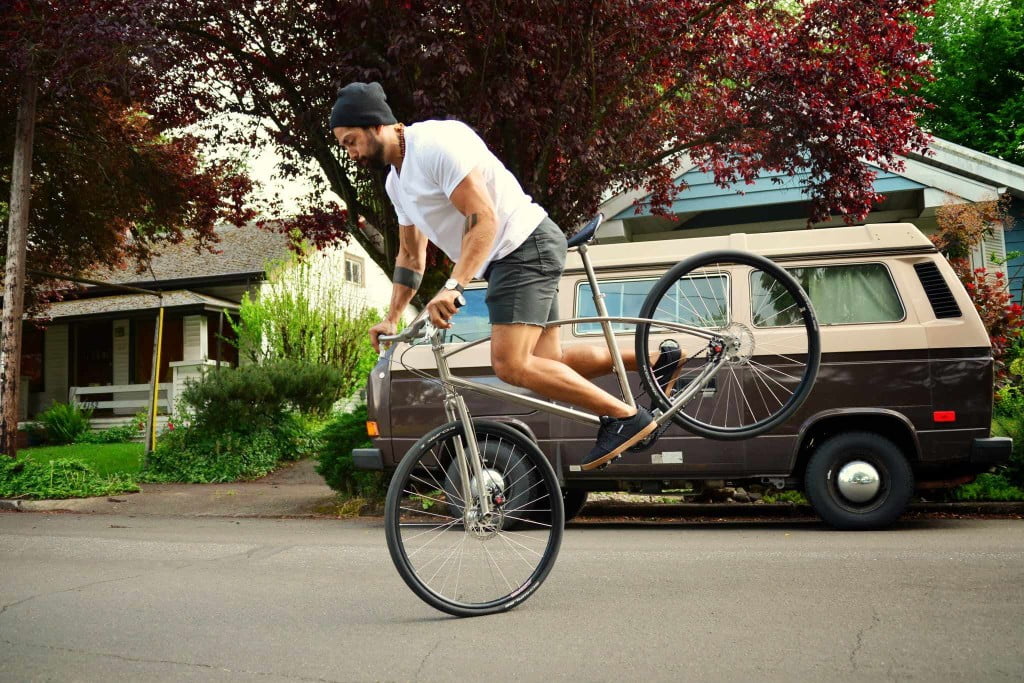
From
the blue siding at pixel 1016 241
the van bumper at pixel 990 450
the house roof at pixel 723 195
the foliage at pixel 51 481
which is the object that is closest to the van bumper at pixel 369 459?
the foliage at pixel 51 481

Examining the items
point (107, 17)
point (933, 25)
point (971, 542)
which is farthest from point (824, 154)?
point (933, 25)

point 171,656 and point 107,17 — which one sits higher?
point 107,17

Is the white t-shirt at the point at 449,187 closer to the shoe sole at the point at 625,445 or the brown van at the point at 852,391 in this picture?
the shoe sole at the point at 625,445

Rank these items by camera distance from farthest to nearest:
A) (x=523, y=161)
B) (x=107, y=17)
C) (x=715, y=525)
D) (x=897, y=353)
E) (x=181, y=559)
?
1. (x=523, y=161)
2. (x=107, y=17)
3. (x=715, y=525)
4. (x=897, y=353)
5. (x=181, y=559)

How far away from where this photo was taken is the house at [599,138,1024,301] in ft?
44.7

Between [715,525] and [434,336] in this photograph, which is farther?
[715,525]

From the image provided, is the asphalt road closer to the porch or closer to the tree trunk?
the tree trunk

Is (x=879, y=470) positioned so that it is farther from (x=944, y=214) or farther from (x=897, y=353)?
(x=944, y=214)

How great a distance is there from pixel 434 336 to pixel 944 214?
1044 centimetres

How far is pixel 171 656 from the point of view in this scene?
13.1 ft

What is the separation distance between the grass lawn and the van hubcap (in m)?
9.45

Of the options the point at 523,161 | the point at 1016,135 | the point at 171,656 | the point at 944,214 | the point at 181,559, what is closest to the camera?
the point at 171,656

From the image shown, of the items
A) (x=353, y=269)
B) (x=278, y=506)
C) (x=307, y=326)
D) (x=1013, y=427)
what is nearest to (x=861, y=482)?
(x=1013, y=427)

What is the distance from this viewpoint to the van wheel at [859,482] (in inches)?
311
